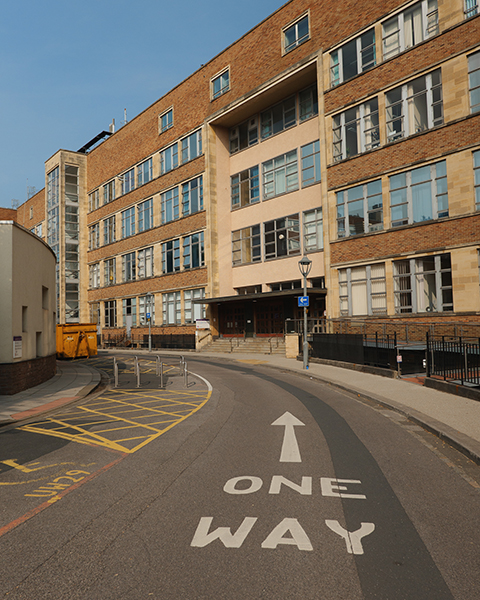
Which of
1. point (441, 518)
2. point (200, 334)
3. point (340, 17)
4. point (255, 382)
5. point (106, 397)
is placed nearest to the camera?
point (441, 518)

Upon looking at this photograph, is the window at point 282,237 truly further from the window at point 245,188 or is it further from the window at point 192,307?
the window at point 192,307

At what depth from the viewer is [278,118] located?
117ft

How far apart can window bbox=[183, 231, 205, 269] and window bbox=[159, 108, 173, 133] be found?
11.5m

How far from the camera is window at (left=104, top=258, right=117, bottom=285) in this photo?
53.2 m

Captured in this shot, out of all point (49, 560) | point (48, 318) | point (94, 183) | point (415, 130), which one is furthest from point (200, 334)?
point (49, 560)

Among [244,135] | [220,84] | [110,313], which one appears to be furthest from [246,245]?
[110,313]

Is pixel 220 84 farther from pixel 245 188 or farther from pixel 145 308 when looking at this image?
pixel 145 308

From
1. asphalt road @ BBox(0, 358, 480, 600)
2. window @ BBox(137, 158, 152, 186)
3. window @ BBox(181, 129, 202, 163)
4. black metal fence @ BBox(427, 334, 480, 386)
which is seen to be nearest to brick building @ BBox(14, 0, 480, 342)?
window @ BBox(181, 129, 202, 163)

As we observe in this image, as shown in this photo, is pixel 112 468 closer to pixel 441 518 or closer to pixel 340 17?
pixel 441 518

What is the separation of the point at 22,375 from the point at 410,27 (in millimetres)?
24905

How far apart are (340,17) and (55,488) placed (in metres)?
30.9

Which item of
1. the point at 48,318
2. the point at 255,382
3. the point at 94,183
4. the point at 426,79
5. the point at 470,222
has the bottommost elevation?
the point at 255,382

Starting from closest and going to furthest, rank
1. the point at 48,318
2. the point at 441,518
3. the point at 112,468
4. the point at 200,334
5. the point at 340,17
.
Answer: the point at 441,518 < the point at 112,468 < the point at 48,318 < the point at 340,17 < the point at 200,334

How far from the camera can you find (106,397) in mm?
14336
